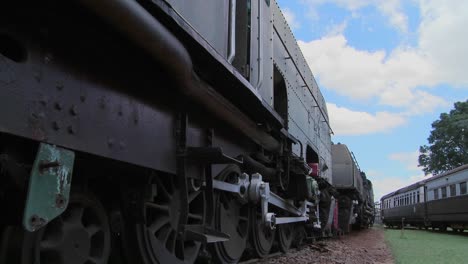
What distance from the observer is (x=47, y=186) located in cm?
189

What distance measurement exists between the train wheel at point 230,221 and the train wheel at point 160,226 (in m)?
0.67

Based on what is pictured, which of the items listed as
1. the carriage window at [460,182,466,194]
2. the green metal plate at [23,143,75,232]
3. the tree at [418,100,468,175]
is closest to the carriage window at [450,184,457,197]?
the carriage window at [460,182,466,194]

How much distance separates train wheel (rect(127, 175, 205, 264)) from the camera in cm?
306

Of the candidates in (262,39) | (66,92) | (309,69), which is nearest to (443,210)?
(309,69)

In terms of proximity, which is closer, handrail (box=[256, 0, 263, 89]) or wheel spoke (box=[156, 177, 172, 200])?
wheel spoke (box=[156, 177, 172, 200])

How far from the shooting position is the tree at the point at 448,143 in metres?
43.5

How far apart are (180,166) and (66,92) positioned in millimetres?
1254

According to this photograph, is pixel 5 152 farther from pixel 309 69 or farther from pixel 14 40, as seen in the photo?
pixel 309 69

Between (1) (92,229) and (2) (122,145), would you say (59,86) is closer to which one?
(2) (122,145)

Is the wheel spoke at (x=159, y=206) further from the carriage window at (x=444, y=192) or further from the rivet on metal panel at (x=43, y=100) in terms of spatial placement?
the carriage window at (x=444, y=192)

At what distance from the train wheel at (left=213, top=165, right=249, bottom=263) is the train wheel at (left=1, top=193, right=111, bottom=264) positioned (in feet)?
5.71

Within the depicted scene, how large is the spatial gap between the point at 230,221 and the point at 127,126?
8.49 feet

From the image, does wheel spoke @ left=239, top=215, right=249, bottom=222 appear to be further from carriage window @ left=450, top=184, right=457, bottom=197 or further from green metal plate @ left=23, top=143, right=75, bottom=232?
carriage window @ left=450, top=184, right=457, bottom=197

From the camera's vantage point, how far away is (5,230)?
6.61 feet
